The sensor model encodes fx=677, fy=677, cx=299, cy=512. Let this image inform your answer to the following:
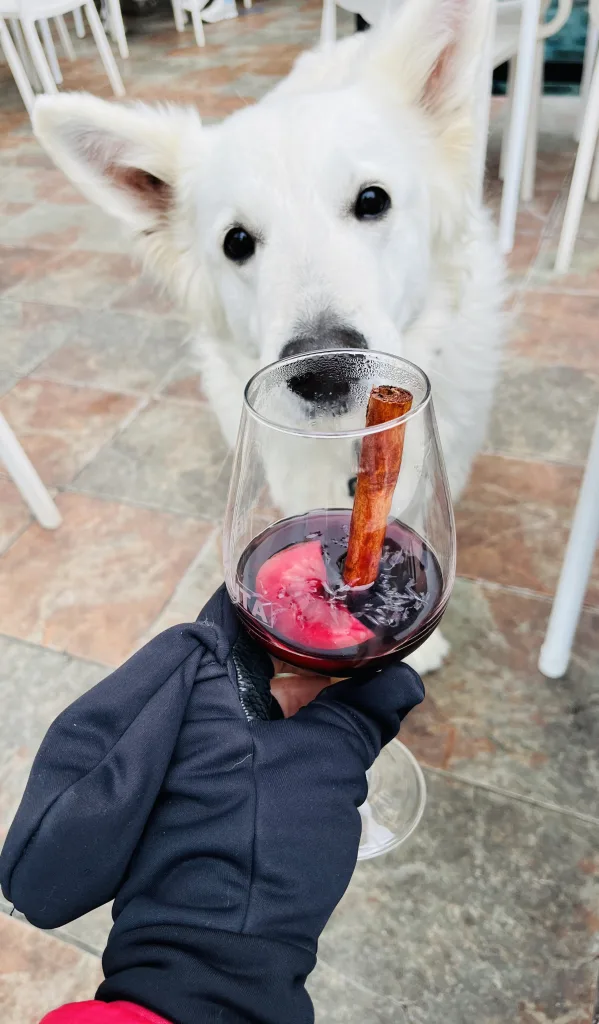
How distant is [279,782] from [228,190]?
1028mm

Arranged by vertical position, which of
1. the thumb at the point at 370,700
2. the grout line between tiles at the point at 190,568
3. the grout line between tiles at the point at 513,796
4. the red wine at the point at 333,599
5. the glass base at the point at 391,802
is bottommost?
the grout line between tiles at the point at 190,568

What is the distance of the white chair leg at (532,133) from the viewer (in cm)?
275

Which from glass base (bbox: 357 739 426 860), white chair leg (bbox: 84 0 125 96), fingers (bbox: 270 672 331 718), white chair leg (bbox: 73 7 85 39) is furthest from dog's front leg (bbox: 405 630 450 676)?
white chair leg (bbox: 73 7 85 39)

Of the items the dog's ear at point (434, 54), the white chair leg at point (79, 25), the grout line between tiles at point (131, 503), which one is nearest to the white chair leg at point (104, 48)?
the white chair leg at point (79, 25)

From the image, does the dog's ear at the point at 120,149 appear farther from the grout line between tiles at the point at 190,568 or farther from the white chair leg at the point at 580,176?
the white chair leg at the point at 580,176

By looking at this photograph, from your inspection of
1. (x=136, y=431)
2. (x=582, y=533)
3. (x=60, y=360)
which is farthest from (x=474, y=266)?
(x=60, y=360)

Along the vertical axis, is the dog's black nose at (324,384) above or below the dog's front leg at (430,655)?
above

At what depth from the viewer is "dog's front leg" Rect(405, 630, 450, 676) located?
4.52 ft

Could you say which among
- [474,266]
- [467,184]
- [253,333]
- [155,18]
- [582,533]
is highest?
[467,184]

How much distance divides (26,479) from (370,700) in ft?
4.46

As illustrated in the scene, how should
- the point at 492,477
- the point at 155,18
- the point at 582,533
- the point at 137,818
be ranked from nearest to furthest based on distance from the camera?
the point at 137,818 → the point at 582,533 → the point at 492,477 → the point at 155,18

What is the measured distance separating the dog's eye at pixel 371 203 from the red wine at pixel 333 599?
0.76 m

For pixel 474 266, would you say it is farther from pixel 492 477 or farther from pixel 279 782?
pixel 279 782

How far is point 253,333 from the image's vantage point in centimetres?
132
